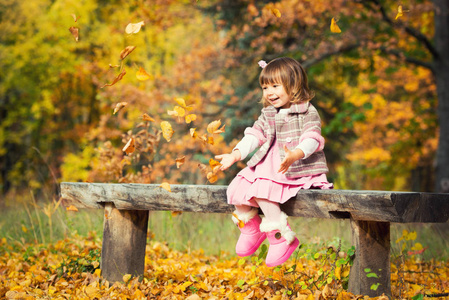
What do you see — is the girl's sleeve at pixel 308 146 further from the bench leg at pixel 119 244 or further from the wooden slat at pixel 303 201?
the bench leg at pixel 119 244

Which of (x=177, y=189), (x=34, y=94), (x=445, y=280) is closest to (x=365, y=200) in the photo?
(x=177, y=189)

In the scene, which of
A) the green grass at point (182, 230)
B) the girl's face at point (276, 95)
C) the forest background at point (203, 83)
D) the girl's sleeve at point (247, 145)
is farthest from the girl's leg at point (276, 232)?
the green grass at point (182, 230)

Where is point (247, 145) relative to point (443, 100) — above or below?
below

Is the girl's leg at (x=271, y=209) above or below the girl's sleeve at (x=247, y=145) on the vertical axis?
below

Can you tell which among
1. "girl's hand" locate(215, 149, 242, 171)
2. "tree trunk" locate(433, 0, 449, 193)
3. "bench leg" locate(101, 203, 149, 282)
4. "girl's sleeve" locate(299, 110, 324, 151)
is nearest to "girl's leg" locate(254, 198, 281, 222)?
"girl's hand" locate(215, 149, 242, 171)

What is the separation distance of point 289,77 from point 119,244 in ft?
4.95

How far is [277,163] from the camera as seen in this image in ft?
9.02

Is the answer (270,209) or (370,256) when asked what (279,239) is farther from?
(370,256)

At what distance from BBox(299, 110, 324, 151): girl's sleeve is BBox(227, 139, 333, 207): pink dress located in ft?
0.66

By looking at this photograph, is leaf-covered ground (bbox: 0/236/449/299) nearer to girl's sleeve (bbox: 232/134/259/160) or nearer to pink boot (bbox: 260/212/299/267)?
pink boot (bbox: 260/212/299/267)

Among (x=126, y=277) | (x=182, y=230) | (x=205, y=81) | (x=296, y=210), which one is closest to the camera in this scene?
(x=296, y=210)

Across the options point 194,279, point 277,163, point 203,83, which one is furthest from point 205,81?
point 277,163

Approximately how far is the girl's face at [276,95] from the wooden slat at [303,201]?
604 millimetres

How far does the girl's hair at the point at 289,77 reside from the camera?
280 centimetres
